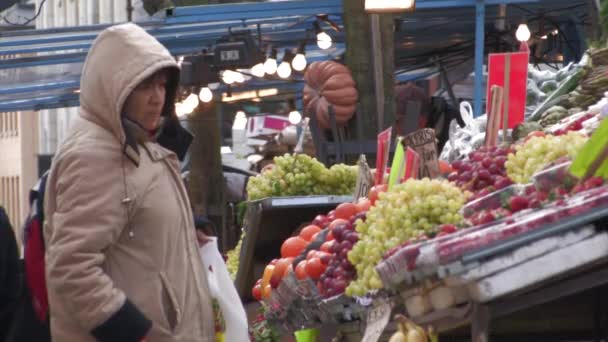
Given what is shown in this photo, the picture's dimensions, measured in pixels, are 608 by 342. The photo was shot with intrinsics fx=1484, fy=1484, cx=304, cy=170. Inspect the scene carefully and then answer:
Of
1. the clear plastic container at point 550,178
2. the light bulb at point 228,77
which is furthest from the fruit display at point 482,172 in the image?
the light bulb at point 228,77

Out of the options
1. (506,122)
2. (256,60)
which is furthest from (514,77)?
(256,60)

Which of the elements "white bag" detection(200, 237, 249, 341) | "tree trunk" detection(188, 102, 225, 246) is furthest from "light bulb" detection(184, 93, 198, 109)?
"white bag" detection(200, 237, 249, 341)

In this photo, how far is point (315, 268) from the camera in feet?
17.3

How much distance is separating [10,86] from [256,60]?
11.5 feet

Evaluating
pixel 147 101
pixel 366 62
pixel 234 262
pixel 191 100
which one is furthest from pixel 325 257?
pixel 191 100

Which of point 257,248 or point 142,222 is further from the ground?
point 142,222

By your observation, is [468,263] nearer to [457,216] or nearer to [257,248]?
[457,216]

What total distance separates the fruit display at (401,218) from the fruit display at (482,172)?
7cm

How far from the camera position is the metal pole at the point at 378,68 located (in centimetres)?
1209

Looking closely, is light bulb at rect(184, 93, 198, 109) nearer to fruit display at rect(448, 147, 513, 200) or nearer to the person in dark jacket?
fruit display at rect(448, 147, 513, 200)

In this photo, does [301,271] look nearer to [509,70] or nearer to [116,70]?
[116,70]

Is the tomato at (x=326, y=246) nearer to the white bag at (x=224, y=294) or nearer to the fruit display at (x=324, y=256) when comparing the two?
the fruit display at (x=324, y=256)

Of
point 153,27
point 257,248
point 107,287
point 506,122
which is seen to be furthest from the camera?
point 153,27

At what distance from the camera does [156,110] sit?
15.6ft
